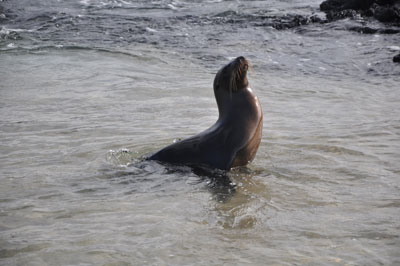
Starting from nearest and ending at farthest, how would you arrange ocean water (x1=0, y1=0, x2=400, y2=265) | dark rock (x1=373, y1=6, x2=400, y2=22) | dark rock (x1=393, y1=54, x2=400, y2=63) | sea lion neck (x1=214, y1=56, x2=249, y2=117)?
ocean water (x1=0, y1=0, x2=400, y2=265), sea lion neck (x1=214, y1=56, x2=249, y2=117), dark rock (x1=393, y1=54, x2=400, y2=63), dark rock (x1=373, y1=6, x2=400, y2=22)

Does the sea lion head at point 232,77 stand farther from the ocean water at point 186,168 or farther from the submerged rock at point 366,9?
the submerged rock at point 366,9

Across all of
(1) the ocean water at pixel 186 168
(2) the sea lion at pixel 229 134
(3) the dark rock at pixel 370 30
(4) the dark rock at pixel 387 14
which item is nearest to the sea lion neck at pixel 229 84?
(2) the sea lion at pixel 229 134

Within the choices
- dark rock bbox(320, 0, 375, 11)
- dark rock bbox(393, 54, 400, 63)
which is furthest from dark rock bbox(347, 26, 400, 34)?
dark rock bbox(393, 54, 400, 63)

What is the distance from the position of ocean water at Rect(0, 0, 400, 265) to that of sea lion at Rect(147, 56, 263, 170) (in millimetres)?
149

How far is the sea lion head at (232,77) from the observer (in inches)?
200

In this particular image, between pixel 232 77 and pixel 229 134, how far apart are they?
513mm

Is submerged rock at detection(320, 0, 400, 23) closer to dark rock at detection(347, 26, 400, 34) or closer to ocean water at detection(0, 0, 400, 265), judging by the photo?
ocean water at detection(0, 0, 400, 265)

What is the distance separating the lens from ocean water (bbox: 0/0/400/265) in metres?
3.48

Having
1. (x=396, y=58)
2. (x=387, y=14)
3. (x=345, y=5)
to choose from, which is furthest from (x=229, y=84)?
(x=345, y=5)

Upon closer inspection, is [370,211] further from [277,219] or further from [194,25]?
[194,25]

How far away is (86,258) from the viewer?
3.25 meters

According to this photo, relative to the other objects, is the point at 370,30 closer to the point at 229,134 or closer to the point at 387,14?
the point at 387,14

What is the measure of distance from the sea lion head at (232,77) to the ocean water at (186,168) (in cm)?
74

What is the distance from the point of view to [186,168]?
203 inches
